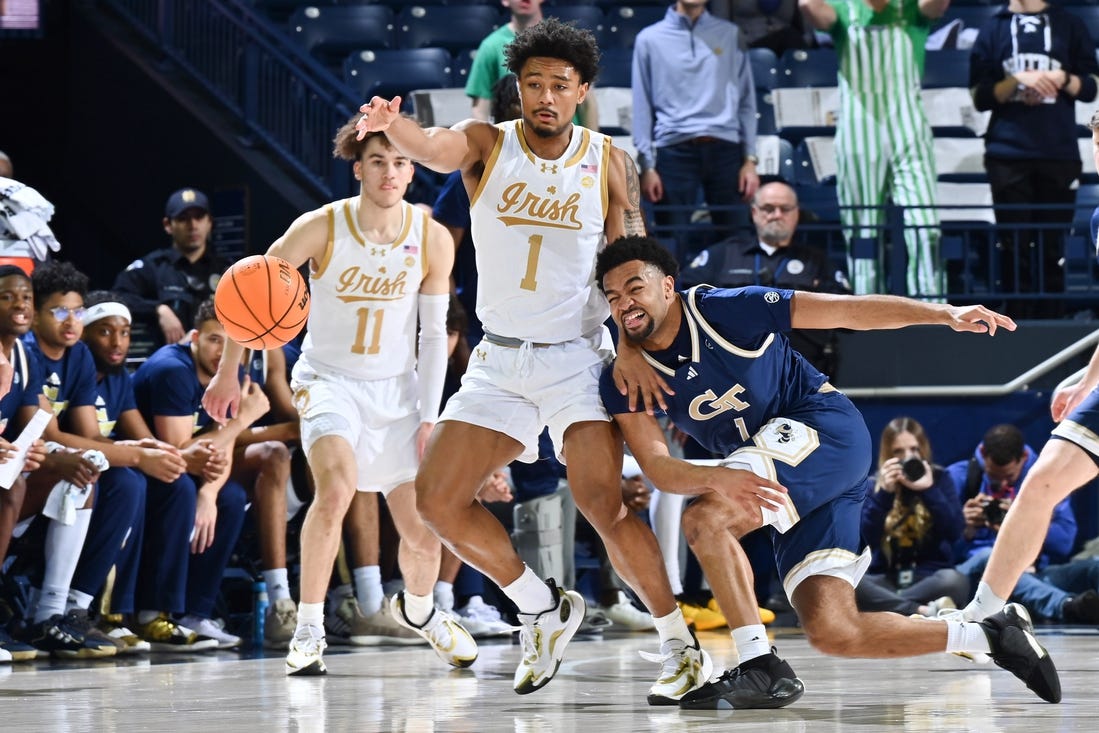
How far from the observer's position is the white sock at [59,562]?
7043 millimetres

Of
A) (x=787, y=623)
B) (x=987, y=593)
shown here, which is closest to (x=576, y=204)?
(x=987, y=593)

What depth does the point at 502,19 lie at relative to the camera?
12867 mm

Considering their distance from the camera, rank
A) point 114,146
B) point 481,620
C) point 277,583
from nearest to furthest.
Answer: point 277,583 < point 481,620 < point 114,146

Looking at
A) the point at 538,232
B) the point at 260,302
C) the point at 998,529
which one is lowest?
the point at 998,529

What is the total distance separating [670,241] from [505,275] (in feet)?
14.4

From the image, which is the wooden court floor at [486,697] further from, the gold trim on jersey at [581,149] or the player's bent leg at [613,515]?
the gold trim on jersey at [581,149]

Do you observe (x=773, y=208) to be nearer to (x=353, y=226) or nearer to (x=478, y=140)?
(x=353, y=226)

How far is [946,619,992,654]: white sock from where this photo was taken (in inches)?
191

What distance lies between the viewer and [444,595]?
7918 millimetres

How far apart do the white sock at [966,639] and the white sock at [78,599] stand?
399 centimetres

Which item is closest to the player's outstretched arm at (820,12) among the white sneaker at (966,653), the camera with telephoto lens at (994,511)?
the camera with telephoto lens at (994,511)

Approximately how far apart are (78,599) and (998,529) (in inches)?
184

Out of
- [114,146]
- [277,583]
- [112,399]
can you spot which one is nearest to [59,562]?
[112,399]

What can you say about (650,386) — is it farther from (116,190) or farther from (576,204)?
(116,190)
